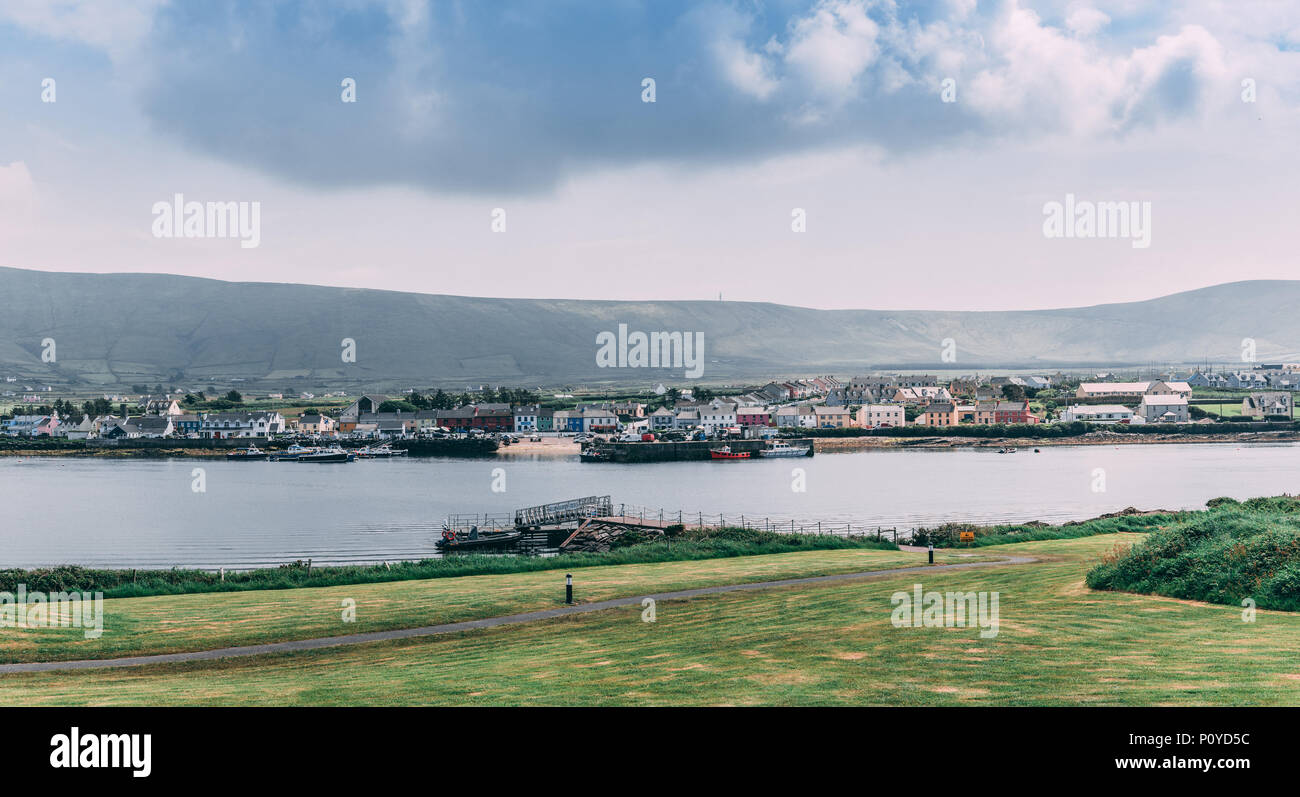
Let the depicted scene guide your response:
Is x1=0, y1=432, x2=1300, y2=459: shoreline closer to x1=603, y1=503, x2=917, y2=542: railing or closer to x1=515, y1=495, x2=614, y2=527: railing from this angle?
x1=603, y1=503, x2=917, y2=542: railing

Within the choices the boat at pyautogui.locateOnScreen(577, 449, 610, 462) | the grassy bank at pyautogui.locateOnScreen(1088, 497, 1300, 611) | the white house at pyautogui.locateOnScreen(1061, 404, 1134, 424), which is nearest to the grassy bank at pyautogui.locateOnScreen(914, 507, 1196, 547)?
the grassy bank at pyautogui.locateOnScreen(1088, 497, 1300, 611)

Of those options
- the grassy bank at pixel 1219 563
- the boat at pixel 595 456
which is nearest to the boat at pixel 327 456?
the boat at pixel 595 456

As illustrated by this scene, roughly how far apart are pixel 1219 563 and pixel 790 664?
35.7ft

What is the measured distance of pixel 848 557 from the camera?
33500 mm

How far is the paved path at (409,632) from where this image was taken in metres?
19.4

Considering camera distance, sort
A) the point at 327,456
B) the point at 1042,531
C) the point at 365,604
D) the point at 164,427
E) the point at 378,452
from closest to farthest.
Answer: the point at 365,604, the point at 1042,531, the point at 327,456, the point at 378,452, the point at 164,427

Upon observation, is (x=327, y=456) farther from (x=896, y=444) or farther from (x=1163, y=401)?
(x=1163, y=401)

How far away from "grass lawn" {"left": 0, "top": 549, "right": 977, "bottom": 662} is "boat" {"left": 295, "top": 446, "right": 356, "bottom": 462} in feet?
329

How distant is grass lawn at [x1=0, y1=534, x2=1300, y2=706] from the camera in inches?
518

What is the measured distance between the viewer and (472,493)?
83.9 meters

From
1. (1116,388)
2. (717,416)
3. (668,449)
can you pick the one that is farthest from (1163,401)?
(668,449)
